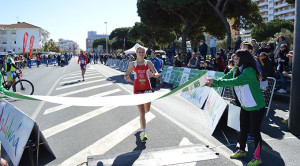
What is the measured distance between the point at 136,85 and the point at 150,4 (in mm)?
27147

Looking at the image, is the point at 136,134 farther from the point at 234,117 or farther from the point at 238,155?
the point at 238,155

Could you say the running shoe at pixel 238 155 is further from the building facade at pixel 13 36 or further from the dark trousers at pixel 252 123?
the building facade at pixel 13 36

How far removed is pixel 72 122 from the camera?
6746mm

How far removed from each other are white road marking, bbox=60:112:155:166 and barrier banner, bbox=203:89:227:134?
173 centimetres

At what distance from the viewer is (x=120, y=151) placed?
15.6 feet

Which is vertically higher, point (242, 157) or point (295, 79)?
point (295, 79)

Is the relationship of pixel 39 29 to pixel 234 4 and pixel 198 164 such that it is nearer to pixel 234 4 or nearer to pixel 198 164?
pixel 234 4

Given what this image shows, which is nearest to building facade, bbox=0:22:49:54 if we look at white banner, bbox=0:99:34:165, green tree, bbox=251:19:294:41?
green tree, bbox=251:19:294:41

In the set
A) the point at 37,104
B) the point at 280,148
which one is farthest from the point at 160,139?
the point at 37,104

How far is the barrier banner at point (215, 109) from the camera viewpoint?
5438 mm

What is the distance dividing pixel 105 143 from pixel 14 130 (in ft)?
5.90

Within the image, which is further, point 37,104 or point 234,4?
point 234,4

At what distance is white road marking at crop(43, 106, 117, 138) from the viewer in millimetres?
5895

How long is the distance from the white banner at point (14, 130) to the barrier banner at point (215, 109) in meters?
3.79
